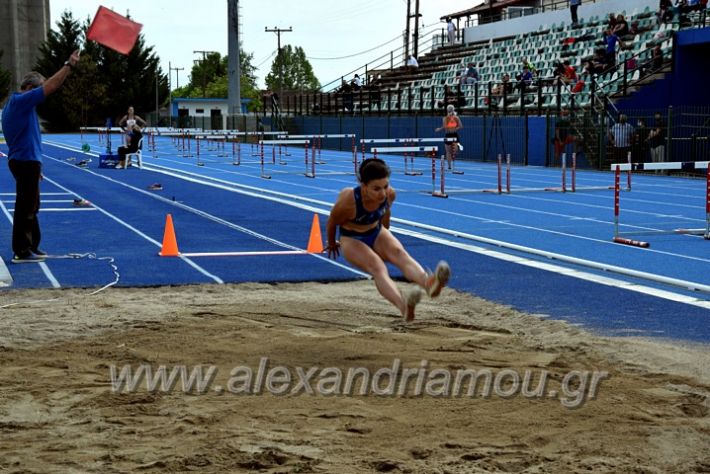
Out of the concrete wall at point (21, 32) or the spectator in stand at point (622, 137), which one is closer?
the spectator in stand at point (622, 137)

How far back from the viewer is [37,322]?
27.1 feet

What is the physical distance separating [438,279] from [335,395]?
160cm

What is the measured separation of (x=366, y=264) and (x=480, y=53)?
141 feet

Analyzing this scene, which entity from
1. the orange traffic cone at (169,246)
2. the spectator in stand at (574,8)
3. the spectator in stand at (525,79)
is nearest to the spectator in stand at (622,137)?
the spectator in stand at (525,79)

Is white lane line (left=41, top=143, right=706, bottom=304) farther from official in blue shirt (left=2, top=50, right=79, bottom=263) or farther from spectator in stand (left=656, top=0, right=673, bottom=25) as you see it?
spectator in stand (left=656, top=0, right=673, bottom=25)

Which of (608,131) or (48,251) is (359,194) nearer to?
(48,251)

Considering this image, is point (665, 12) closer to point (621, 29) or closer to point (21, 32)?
point (621, 29)

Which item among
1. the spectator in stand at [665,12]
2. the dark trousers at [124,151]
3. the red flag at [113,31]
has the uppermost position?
the spectator in stand at [665,12]

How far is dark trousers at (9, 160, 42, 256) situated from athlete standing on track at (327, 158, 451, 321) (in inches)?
187

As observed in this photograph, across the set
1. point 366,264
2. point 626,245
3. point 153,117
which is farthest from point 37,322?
point 153,117

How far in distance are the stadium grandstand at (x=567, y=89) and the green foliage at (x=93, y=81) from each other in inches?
1604

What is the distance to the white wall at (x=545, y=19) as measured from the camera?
147ft

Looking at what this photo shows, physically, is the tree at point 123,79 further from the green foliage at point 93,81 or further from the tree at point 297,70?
the tree at point 297,70

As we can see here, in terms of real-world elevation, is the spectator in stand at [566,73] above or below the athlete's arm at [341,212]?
above
